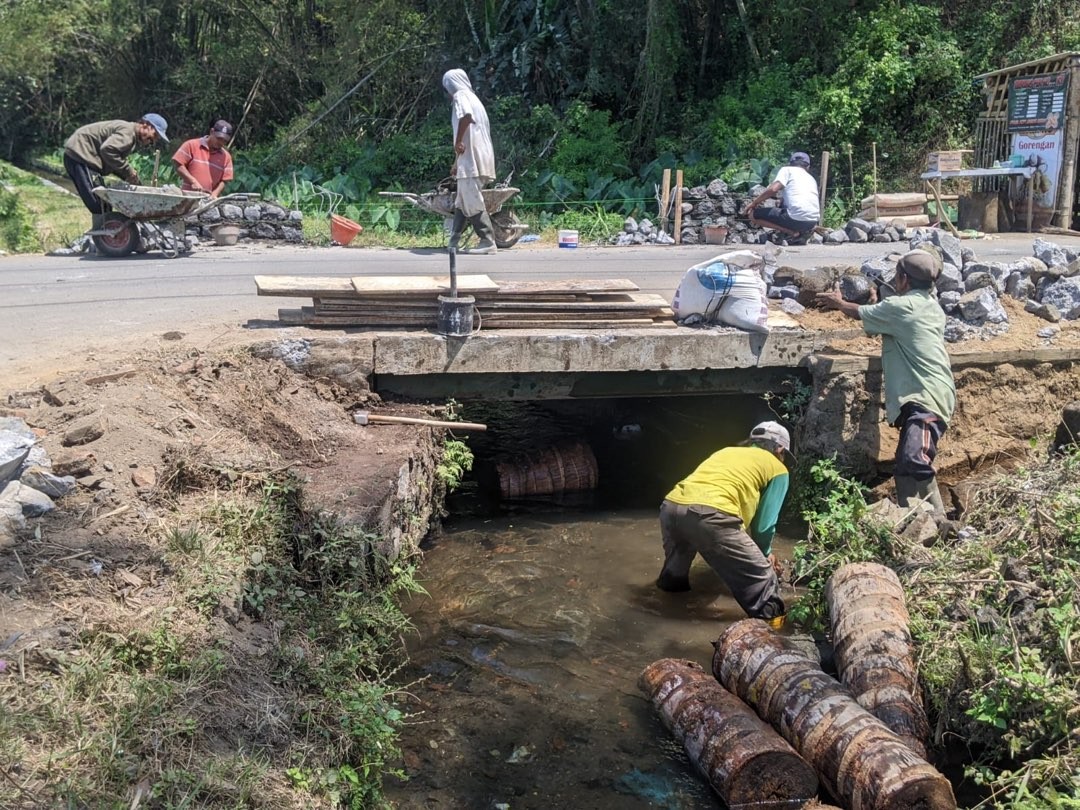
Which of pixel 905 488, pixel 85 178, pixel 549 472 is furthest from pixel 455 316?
pixel 85 178

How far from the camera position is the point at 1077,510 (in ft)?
20.4

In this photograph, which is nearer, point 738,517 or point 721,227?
point 738,517

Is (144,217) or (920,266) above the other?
(144,217)

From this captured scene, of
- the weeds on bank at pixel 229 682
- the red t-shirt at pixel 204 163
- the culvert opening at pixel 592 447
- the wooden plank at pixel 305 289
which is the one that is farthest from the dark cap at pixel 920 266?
the red t-shirt at pixel 204 163

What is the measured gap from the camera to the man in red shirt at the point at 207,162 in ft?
44.3

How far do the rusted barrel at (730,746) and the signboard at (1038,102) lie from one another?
1520cm

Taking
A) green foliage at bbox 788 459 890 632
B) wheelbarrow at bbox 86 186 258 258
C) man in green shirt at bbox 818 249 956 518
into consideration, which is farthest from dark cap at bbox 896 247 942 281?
wheelbarrow at bbox 86 186 258 258

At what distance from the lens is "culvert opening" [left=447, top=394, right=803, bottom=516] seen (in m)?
9.60

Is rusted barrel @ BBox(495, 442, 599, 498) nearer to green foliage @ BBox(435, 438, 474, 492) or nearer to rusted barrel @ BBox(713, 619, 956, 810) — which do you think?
green foliage @ BBox(435, 438, 474, 492)

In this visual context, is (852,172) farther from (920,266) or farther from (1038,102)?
(920,266)

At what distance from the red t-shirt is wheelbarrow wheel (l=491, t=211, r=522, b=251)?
366 centimetres

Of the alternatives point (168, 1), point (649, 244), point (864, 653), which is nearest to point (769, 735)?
point (864, 653)

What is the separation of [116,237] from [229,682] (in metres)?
9.26

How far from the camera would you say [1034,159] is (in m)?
17.8
